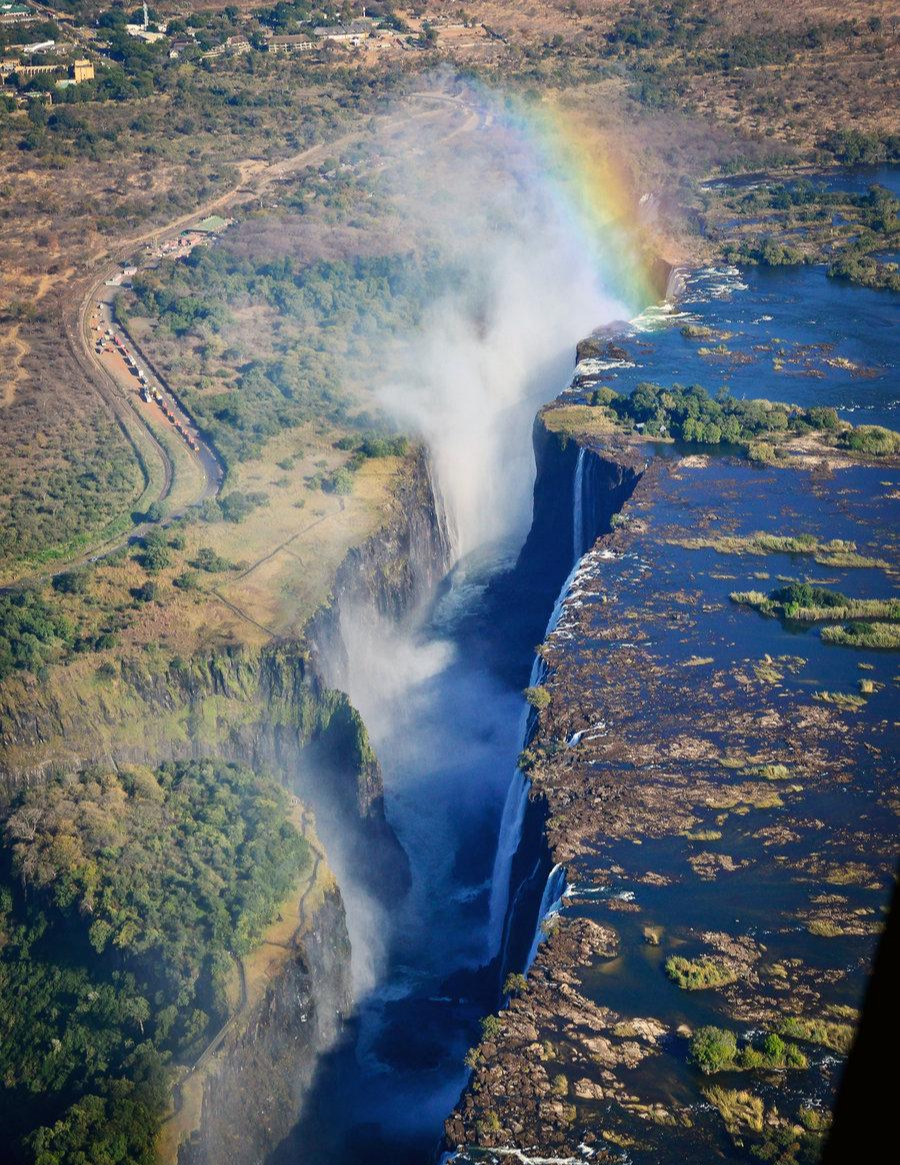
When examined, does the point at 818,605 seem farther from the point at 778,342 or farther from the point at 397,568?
the point at 778,342

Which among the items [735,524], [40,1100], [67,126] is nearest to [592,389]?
[735,524]

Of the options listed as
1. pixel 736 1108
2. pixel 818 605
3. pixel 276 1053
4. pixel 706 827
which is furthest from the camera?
pixel 818 605

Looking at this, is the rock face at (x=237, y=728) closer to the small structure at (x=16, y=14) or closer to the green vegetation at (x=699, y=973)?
the green vegetation at (x=699, y=973)

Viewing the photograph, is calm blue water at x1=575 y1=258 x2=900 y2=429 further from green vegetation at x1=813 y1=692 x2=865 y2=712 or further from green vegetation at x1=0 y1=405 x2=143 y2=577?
green vegetation at x1=813 y1=692 x2=865 y2=712

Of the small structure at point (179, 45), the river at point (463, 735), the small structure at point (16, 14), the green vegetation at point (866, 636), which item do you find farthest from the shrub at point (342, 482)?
the small structure at point (16, 14)

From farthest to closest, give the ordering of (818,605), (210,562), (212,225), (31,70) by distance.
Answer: (31,70), (212,225), (210,562), (818,605)

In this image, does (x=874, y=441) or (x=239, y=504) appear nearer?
(x=239, y=504)

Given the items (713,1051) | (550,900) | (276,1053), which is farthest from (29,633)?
(713,1051)
